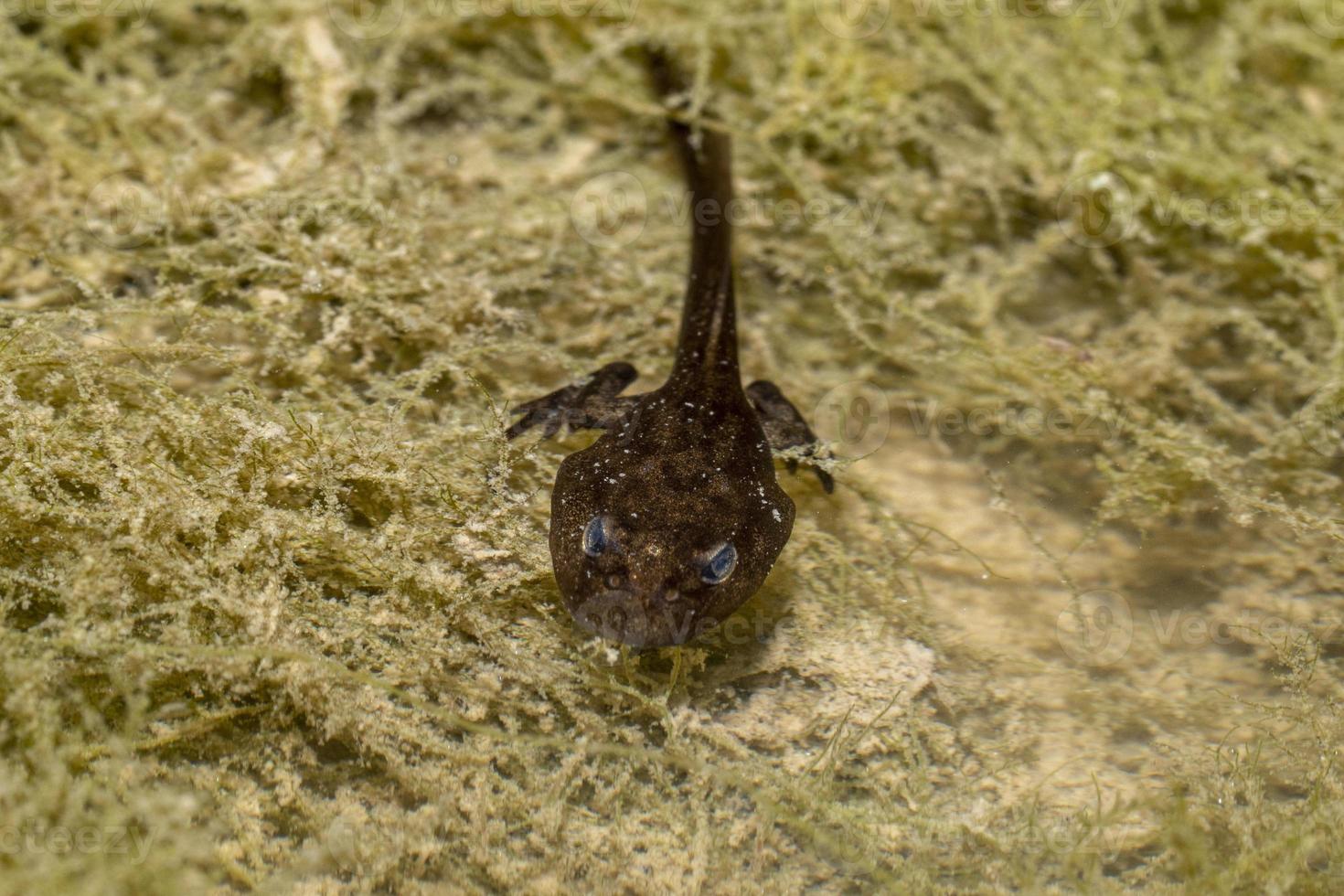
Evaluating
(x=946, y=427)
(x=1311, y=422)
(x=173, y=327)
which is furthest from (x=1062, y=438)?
(x=173, y=327)

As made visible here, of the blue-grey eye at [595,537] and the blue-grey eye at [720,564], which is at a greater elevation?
the blue-grey eye at [595,537]

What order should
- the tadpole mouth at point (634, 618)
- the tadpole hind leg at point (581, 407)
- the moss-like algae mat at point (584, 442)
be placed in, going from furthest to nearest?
the tadpole hind leg at point (581, 407) < the tadpole mouth at point (634, 618) < the moss-like algae mat at point (584, 442)

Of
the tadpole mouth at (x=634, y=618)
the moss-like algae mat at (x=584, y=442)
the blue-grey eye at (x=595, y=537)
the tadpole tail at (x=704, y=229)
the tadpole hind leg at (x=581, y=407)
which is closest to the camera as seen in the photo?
the moss-like algae mat at (x=584, y=442)

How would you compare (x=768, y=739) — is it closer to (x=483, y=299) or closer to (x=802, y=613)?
(x=802, y=613)

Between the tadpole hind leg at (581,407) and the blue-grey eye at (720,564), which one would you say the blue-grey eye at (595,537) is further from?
the tadpole hind leg at (581,407)

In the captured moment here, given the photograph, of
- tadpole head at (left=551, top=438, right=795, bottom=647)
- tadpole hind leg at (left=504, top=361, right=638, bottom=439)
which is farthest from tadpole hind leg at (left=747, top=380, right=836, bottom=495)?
tadpole hind leg at (left=504, top=361, right=638, bottom=439)

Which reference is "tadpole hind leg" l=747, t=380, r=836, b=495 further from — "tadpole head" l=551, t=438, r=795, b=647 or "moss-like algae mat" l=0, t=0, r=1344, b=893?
"tadpole head" l=551, t=438, r=795, b=647

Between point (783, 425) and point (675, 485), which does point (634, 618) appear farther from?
point (783, 425)

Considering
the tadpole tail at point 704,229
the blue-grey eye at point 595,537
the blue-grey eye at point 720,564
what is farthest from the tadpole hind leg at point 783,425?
the blue-grey eye at point 595,537
